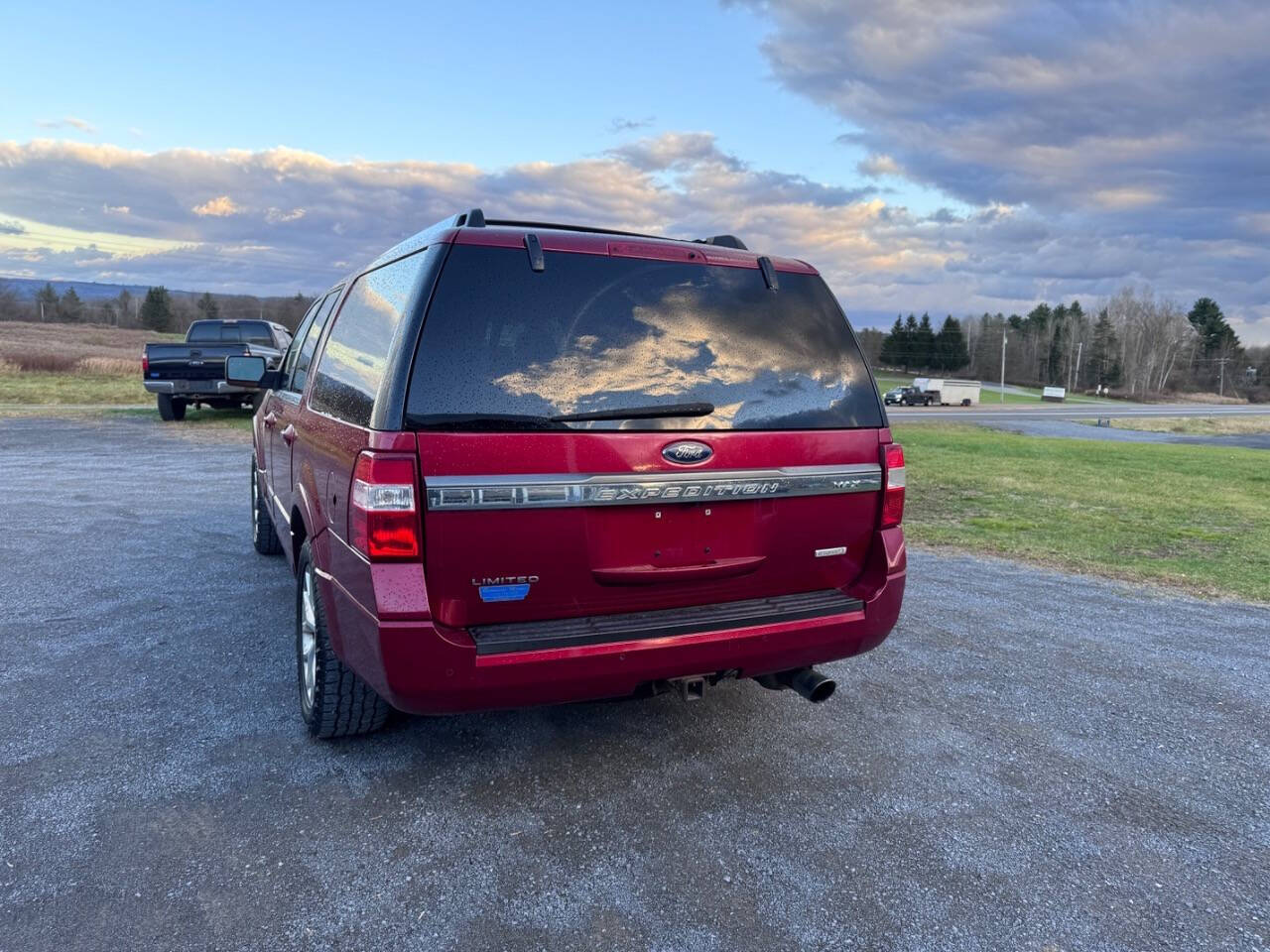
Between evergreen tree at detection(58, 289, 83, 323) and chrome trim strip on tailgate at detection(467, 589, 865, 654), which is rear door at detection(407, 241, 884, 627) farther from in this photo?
evergreen tree at detection(58, 289, 83, 323)

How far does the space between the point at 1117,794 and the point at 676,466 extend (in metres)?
2.18

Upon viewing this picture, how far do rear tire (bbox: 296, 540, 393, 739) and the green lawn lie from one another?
2290 cm

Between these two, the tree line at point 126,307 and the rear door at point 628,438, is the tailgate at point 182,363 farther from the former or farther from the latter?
the tree line at point 126,307

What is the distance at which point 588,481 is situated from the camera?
2686mm

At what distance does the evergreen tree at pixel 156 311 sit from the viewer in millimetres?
76938

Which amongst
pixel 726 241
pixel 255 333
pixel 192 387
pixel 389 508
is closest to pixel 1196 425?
pixel 255 333

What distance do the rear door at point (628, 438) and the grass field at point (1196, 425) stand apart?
130ft

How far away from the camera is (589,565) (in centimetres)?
277

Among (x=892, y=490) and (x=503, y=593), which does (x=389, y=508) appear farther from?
(x=892, y=490)

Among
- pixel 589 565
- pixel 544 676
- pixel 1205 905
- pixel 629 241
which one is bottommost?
pixel 1205 905

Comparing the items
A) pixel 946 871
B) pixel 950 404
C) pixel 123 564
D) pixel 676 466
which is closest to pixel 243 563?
pixel 123 564

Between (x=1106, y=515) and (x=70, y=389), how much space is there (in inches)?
1068

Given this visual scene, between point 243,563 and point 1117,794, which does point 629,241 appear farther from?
point 243,563

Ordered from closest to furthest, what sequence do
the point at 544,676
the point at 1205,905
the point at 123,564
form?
the point at 1205,905
the point at 544,676
the point at 123,564
